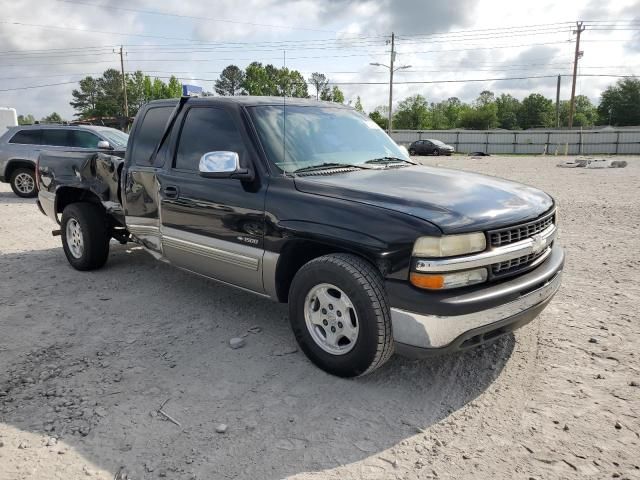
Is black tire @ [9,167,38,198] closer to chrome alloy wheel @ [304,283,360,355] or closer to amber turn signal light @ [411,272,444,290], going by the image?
chrome alloy wheel @ [304,283,360,355]

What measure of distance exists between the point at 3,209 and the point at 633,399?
1146 cm

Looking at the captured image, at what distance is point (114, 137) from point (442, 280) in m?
10.9

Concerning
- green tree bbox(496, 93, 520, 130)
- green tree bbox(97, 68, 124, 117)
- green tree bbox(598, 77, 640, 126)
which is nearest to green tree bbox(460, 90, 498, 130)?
green tree bbox(496, 93, 520, 130)

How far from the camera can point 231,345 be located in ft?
12.8

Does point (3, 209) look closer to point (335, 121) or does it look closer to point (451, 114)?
point (335, 121)

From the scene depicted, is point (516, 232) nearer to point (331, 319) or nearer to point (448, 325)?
point (448, 325)

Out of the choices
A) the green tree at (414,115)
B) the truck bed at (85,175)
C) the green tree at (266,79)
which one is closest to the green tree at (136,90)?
the green tree at (266,79)

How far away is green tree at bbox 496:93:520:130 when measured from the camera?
3684 inches

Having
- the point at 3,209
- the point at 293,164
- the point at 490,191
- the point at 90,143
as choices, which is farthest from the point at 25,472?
the point at 90,143

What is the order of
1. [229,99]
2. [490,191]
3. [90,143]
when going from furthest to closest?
1. [90,143]
2. [229,99]
3. [490,191]

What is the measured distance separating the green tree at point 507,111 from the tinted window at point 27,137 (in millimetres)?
89955

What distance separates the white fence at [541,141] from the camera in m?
45.6

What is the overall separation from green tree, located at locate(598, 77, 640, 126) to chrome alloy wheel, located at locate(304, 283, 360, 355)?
287 feet

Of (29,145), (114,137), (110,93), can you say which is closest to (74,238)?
(114,137)
